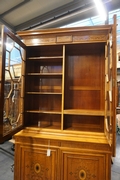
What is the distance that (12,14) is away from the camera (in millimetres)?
2977

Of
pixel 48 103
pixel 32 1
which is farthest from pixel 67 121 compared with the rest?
pixel 32 1

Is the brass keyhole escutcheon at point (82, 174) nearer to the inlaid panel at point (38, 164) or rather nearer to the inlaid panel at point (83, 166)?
the inlaid panel at point (83, 166)

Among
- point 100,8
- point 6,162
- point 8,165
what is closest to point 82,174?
point 8,165

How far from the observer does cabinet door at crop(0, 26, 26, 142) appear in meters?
1.45

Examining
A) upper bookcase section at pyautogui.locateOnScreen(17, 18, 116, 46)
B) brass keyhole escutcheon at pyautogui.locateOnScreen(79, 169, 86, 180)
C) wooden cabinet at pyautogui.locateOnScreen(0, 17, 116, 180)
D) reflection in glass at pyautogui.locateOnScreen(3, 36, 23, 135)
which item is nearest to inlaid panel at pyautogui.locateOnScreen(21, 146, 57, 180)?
wooden cabinet at pyautogui.locateOnScreen(0, 17, 116, 180)

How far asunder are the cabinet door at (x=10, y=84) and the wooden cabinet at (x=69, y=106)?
0.28 feet

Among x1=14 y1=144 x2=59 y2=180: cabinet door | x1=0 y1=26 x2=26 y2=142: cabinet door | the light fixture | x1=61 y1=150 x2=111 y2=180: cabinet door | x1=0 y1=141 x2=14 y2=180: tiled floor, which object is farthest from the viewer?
the light fixture

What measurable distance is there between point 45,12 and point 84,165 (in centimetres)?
307

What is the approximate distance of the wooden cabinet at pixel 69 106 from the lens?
1.78 meters

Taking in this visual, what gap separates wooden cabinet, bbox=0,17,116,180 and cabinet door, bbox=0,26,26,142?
0.08 meters

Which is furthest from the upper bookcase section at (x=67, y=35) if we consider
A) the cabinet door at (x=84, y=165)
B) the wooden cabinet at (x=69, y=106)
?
the cabinet door at (x=84, y=165)

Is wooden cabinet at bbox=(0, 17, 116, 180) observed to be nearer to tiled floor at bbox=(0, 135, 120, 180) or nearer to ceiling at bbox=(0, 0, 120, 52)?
tiled floor at bbox=(0, 135, 120, 180)

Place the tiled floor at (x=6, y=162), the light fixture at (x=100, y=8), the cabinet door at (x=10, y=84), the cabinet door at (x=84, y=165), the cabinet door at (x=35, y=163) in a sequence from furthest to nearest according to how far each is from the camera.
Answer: the light fixture at (x=100, y=8) < the tiled floor at (x=6, y=162) < the cabinet door at (x=35, y=163) < the cabinet door at (x=84, y=165) < the cabinet door at (x=10, y=84)

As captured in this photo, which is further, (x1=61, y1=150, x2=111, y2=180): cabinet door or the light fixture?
the light fixture
